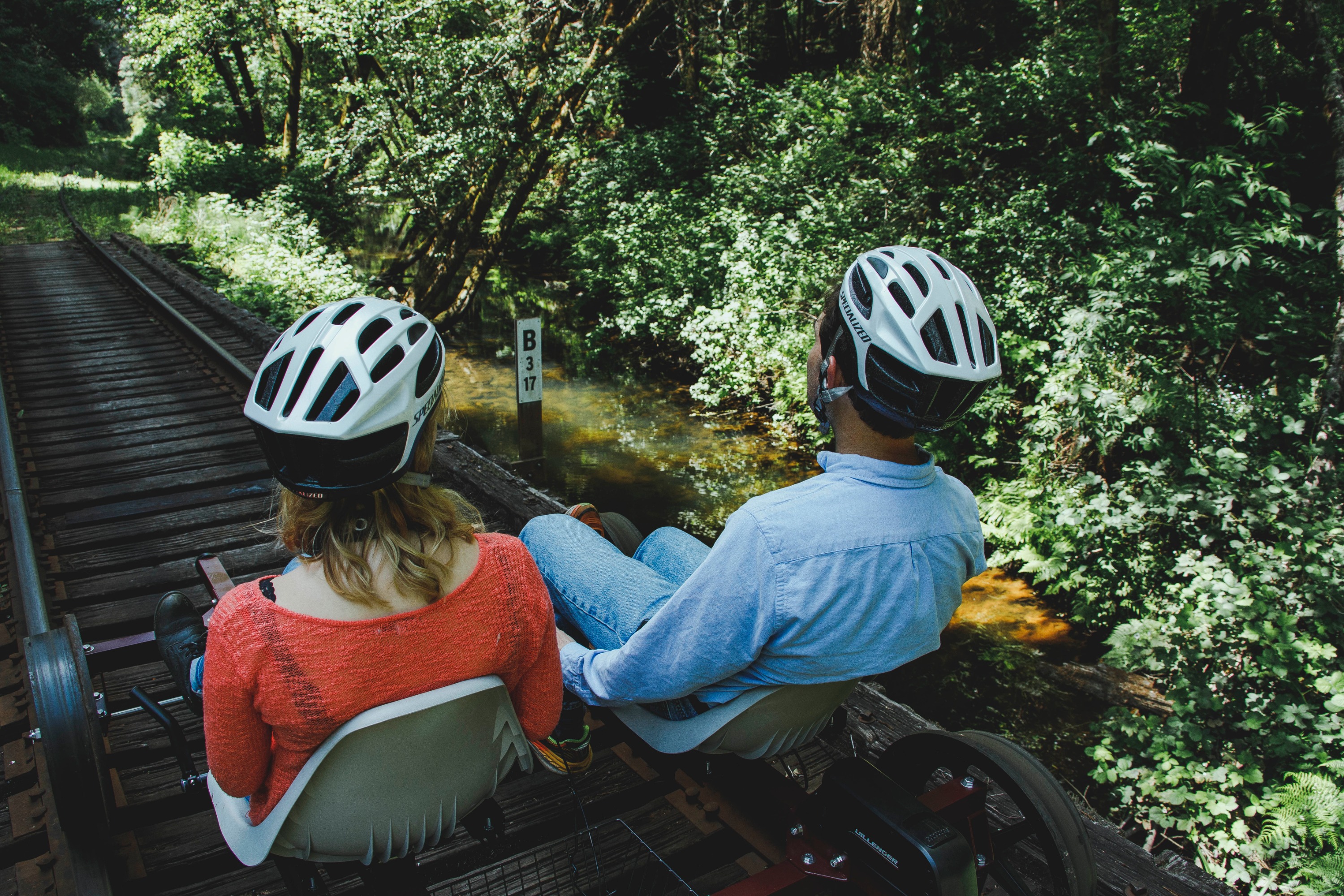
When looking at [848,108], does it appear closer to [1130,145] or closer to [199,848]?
[1130,145]

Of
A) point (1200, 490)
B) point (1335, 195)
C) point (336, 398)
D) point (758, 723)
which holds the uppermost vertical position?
point (1335, 195)

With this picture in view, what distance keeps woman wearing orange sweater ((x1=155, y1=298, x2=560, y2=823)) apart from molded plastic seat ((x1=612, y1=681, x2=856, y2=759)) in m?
0.33

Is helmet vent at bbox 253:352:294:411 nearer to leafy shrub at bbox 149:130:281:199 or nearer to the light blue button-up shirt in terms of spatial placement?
the light blue button-up shirt

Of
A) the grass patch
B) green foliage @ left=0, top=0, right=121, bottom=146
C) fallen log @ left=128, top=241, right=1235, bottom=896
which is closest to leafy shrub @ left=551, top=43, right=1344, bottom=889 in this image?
fallen log @ left=128, top=241, right=1235, bottom=896

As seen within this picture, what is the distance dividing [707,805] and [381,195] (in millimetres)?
14415

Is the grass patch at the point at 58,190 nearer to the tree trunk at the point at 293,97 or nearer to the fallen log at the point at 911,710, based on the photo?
the tree trunk at the point at 293,97

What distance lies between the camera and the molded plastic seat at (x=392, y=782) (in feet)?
4.31

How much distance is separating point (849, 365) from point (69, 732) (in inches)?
76.0

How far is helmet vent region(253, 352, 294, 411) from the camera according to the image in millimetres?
1507

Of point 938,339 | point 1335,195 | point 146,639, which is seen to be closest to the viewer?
point 938,339

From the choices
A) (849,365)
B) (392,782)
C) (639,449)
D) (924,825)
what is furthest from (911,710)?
(639,449)

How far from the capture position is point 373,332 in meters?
1.57

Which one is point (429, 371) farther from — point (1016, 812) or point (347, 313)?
point (1016, 812)

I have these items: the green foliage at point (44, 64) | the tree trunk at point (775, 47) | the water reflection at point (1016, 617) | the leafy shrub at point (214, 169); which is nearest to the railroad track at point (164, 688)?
the water reflection at point (1016, 617)
